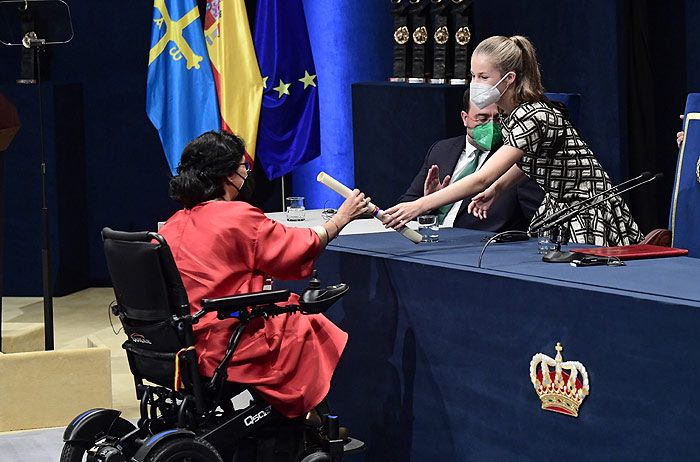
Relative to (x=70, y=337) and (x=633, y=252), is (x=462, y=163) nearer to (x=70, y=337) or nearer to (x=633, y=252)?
(x=633, y=252)

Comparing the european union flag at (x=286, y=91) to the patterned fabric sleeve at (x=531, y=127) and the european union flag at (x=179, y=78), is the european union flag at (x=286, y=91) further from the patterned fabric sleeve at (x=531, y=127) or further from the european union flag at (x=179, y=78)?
the patterned fabric sleeve at (x=531, y=127)

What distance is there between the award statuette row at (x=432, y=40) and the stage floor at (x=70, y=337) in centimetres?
198

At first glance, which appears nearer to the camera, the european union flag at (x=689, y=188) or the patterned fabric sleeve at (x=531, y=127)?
the patterned fabric sleeve at (x=531, y=127)

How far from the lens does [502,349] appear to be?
3027mm

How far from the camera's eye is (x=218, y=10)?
733 cm

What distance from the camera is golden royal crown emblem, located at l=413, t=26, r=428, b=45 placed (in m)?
6.08

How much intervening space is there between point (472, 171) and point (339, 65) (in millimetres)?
2864

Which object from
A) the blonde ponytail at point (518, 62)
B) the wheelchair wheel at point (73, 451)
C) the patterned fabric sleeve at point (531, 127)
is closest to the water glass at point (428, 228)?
the patterned fabric sleeve at point (531, 127)

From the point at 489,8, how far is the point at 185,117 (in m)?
2.07

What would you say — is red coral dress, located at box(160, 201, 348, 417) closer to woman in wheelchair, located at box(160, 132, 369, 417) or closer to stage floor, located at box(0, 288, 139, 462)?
woman in wheelchair, located at box(160, 132, 369, 417)

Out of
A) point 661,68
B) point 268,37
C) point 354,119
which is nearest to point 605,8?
point 661,68

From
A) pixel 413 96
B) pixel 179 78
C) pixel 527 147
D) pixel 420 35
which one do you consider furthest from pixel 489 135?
pixel 179 78

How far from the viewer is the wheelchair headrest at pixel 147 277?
3209 millimetres

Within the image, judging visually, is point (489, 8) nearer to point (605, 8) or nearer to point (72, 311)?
point (605, 8)
